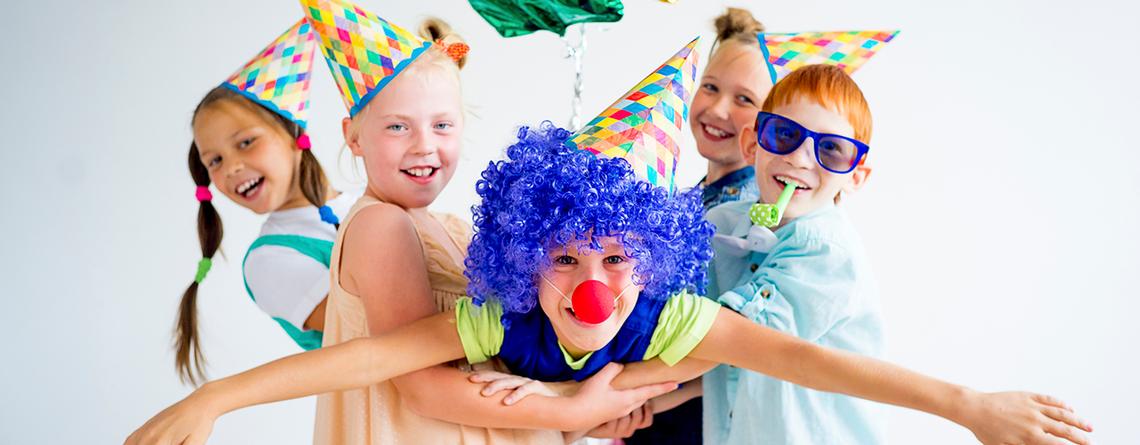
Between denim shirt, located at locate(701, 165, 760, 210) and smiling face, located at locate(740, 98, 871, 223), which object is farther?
denim shirt, located at locate(701, 165, 760, 210)

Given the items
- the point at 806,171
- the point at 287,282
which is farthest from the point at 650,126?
the point at 287,282

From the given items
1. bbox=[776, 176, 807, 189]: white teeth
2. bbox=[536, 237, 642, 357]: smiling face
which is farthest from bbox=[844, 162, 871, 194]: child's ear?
bbox=[536, 237, 642, 357]: smiling face

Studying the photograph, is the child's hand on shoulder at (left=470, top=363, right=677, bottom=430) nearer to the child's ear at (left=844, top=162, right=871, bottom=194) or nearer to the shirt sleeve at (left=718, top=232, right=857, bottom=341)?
the shirt sleeve at (left=718, top=232, right=857, bottom=341)

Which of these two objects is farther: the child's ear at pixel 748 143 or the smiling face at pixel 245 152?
the smiling face at pixel 245 152

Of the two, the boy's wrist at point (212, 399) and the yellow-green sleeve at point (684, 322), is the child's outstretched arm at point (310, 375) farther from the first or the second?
the yellow-green sleeve at point (684, 322)

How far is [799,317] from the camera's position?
1904mm

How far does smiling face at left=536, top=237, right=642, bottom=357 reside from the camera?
5.55 feet

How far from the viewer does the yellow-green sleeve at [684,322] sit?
178cm

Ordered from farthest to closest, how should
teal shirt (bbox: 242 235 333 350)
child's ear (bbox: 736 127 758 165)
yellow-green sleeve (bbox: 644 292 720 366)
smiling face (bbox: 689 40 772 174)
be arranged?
Result: teal shirt (bbox: 242 235 333 350), smiling face (bbox: 689 40 772 174), child's ear (bbox: 736 127 758 165), yellow-green sleeve (bbox: 644 292 720 366)

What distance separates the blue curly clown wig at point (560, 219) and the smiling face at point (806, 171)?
0.26 meters

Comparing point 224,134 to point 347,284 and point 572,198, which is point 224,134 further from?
point 572,198

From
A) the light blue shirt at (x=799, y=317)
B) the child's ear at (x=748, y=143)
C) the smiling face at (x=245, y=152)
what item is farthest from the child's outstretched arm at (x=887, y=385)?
the smiling face at (x=245, y=152)

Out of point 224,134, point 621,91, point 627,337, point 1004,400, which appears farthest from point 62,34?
point 1004,400

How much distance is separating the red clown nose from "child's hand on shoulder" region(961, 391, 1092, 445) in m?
0.51
